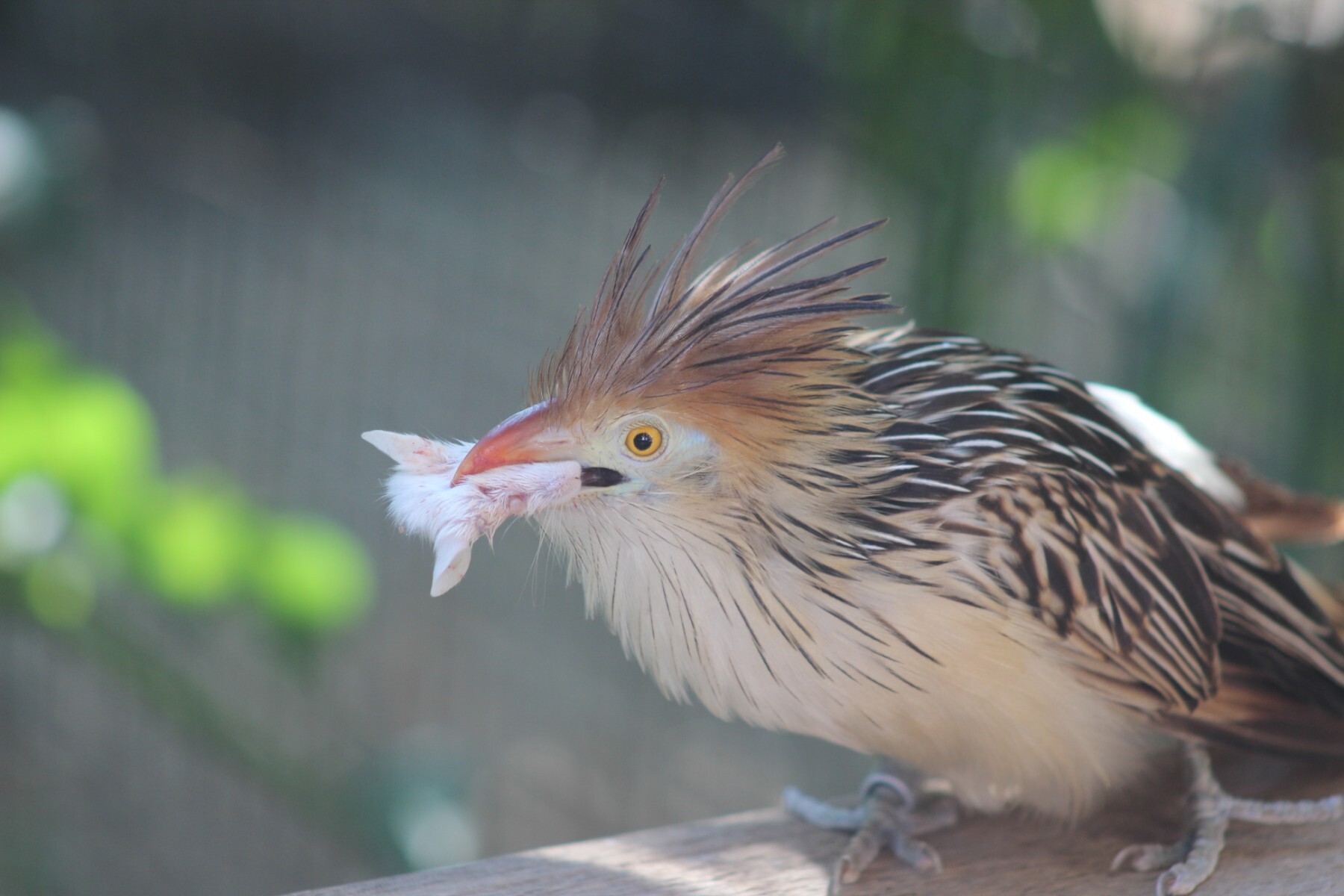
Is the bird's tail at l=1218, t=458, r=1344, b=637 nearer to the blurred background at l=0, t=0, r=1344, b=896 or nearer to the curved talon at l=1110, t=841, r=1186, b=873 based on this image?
the curved talon at l=1110, t=841, r=1186, b=873

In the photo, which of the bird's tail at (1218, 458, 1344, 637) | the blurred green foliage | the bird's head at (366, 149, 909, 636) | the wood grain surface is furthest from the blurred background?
the bird's head at (366, 149, 909, 636)

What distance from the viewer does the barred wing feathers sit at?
50.6 inches

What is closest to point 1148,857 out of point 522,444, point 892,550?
point 892,550

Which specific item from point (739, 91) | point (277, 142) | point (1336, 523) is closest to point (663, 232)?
point (739, 91)

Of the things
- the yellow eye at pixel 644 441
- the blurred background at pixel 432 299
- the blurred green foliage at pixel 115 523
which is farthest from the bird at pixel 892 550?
the blurred green foliage at pixel 115 523

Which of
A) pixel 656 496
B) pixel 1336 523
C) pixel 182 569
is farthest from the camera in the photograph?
pixel 182 569

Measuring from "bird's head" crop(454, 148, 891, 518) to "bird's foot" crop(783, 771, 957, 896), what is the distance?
0.55 meters

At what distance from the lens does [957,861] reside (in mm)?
1484

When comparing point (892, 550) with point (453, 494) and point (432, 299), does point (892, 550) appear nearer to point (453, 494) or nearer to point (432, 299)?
point (453, 494)

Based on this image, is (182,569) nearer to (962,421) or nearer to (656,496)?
(656,496)

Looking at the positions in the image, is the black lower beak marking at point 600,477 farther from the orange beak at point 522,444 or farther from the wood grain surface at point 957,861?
the wood grain surface at point 957,861

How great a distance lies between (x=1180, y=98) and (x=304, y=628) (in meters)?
2.24

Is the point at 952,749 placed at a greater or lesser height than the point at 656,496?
lesser

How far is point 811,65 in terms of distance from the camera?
9.11 feet
